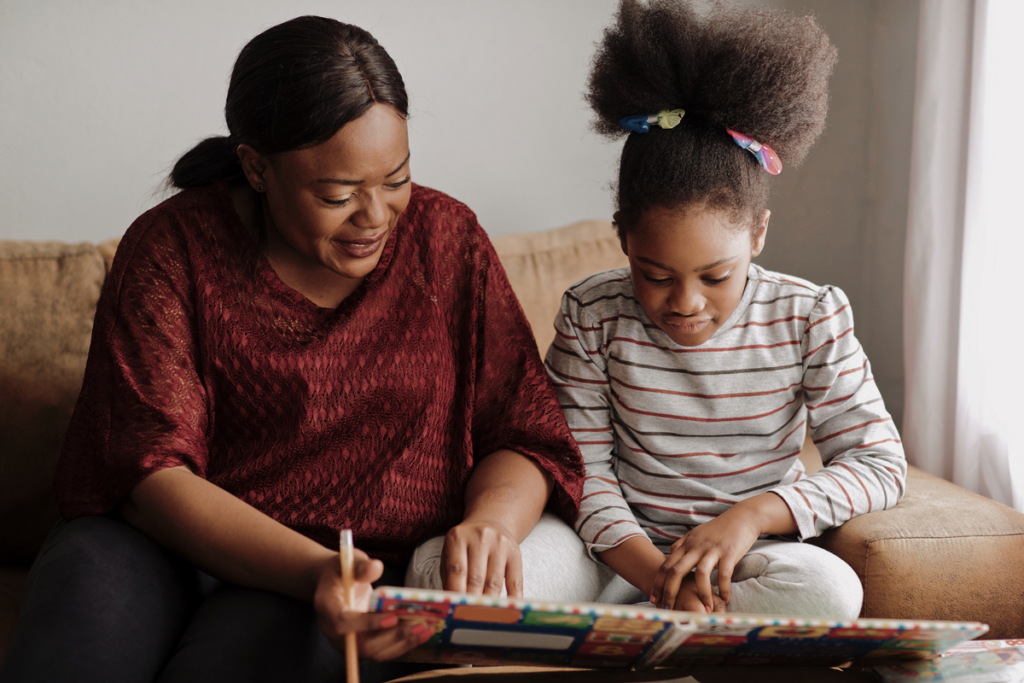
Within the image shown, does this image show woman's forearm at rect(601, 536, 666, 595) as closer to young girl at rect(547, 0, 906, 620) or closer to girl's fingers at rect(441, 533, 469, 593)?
young girl at rect(547, 0, 906, 620)

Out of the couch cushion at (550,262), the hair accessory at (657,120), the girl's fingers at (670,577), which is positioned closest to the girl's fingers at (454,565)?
the girl's fingers at (670,577)

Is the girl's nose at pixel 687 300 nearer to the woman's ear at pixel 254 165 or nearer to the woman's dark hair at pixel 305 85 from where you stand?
the woman's dark hair at pixel 305 85

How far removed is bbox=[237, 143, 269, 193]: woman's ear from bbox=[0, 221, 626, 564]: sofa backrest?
52 cm

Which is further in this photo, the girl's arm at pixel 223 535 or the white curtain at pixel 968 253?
the white curtain at pixel 968 253

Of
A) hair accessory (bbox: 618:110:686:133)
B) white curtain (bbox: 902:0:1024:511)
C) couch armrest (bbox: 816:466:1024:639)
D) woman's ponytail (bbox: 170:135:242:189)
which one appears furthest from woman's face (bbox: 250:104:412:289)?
white curtain (bbox: 902:0:1024:511)

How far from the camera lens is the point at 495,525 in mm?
967

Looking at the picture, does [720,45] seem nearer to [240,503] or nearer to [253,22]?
A: [240,503]

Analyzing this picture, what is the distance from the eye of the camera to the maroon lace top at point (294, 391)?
100 centimetres

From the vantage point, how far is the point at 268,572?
35.5 inches

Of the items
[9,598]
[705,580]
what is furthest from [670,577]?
[9,598]

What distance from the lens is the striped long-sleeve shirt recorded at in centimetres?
111

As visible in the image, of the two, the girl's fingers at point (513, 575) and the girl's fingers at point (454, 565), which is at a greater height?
the girl's fingers at point (454, 565)

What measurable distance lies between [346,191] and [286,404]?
0.91 feet

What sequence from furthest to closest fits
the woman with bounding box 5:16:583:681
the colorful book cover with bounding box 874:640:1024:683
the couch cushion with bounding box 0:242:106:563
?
the couch cushion with bounding box 0:242:106:563 → the woman with bounding box 5:16:583:681 → the colorful book cover with bounding box 874:640:1024:683
